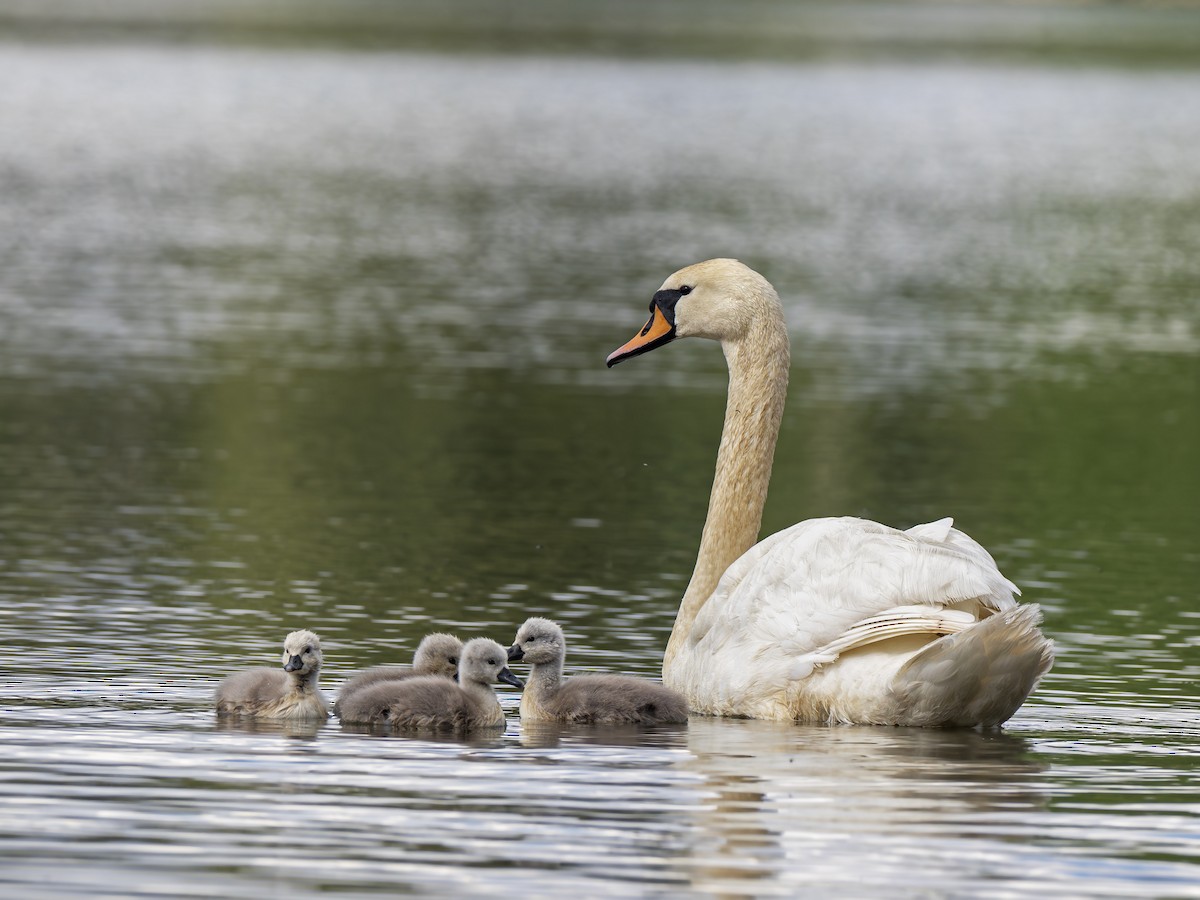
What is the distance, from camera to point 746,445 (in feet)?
42.8

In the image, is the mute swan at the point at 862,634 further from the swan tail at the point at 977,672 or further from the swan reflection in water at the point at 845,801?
the swan reflection in water at the point at 845,801

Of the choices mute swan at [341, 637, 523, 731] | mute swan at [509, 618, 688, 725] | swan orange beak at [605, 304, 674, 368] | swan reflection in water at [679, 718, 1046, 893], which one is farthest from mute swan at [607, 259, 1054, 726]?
swan orange beak at [605, 304, 674, 368]

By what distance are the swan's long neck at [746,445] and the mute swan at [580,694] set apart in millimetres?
1405

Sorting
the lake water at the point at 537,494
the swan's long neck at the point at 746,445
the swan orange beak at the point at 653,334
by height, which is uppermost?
the swan orange beak at the point at 653,334

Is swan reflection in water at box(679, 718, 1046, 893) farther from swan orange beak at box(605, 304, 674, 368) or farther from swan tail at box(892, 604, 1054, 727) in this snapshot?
swan orange beak at box(605, 304, 674, 368)

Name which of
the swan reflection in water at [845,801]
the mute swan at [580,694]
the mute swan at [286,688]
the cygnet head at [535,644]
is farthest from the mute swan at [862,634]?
the mute swan at [286,688]

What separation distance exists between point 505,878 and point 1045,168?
199ft

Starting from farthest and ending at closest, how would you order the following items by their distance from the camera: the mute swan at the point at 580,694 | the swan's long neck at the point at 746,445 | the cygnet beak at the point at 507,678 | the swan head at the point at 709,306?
the swan head at the point at 709,306
the swan's long neck at the point at 746,445
the cygnet beak at the point at 507,678
the mute swan at the point at 580,694

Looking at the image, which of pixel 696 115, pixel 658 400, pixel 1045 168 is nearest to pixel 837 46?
pixel 696 115

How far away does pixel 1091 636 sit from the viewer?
14430 mm

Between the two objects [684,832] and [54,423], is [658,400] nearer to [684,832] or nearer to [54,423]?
[54,423]

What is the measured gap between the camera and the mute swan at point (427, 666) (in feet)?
37.5

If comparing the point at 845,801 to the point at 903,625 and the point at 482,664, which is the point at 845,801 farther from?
the point at 482,664

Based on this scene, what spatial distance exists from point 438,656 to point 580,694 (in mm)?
901
